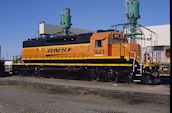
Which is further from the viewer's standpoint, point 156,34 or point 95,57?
point 156,34

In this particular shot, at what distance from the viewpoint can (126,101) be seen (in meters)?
9.08

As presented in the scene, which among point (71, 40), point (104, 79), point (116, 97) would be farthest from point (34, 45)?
point (116, 97)

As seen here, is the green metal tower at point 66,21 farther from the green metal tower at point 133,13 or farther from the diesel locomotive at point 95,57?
the diesel locomotive at point 95,57

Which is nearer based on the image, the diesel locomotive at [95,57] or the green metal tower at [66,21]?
the diesel locomotive at [95,57]

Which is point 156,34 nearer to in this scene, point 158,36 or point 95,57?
point 158,36

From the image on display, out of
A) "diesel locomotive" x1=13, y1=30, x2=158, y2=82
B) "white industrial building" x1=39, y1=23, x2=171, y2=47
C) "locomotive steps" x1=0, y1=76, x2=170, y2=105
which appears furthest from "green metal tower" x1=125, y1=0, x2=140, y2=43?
"locomotive steps" x1=0, y1=76, x2=170, y2=105

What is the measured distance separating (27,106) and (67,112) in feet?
6.23

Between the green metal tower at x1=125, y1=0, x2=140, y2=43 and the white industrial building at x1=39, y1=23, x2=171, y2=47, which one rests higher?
the green metal tower at x1=125, y1=0, x2=140, y2=43

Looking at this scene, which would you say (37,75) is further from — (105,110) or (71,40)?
(105,110)

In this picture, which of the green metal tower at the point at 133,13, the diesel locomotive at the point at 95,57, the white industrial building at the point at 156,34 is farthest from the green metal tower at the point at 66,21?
the diesel locomotive at the point at 95,57

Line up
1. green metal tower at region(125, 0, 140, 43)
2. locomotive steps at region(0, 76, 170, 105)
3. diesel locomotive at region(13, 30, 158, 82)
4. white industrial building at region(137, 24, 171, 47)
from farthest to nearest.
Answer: white industrial building at region(137, 24, 171, 47) < green metal tower at region(125, 0, 140, 43) < diesel locomotive at region(13, 30, 158, 82) < locomotive steps at region(0, 76, 170, 105)

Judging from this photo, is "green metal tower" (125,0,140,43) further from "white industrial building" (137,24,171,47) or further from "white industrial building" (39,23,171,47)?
"white industrial building" (137,24,171,47)

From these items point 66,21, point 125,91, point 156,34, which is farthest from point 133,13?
point 125,91

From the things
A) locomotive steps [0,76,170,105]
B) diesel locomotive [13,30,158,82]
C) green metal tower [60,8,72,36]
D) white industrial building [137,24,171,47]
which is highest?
green metal tower [60,8,72,36]
